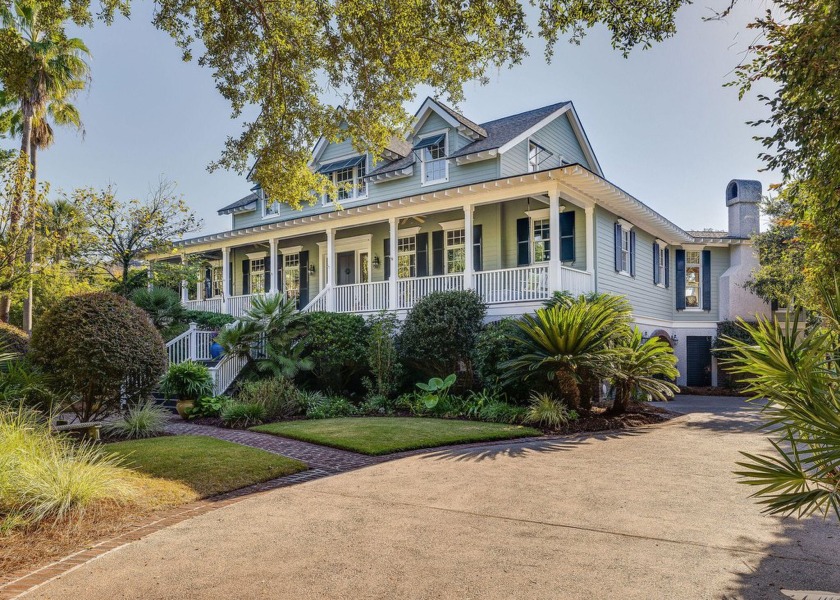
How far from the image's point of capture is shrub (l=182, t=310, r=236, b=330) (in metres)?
19.4

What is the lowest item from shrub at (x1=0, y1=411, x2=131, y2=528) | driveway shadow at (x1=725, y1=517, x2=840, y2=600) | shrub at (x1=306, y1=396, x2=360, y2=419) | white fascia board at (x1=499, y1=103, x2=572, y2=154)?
shrub at (x1=306, y1=396, x2=360, y2=419)

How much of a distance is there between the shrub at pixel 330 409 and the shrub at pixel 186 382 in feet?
8.04

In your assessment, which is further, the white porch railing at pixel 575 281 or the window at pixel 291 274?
the window at pixel 291 274

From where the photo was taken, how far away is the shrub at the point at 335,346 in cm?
1485

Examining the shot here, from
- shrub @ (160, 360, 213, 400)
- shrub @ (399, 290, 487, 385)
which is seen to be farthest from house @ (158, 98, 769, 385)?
shrub @ (160, 360, 213, 400)

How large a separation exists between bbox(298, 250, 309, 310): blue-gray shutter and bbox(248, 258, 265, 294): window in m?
2.10

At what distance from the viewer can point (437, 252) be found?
18.6 m

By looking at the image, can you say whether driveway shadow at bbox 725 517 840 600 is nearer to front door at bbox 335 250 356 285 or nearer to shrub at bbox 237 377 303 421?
shrub at bbox 237 377 303 421

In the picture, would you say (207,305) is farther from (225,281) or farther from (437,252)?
(437,252)

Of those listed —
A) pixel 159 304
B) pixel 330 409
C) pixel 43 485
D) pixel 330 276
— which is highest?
pixel 330 276

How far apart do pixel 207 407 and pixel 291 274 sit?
402 inches

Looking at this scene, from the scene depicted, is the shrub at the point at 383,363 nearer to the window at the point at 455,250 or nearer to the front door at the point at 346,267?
the window at the point at 455,250

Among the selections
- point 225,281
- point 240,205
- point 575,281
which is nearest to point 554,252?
point 575,281

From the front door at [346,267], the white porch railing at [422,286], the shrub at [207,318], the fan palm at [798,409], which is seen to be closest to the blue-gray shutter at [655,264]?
the white porch railing at [422,286]
